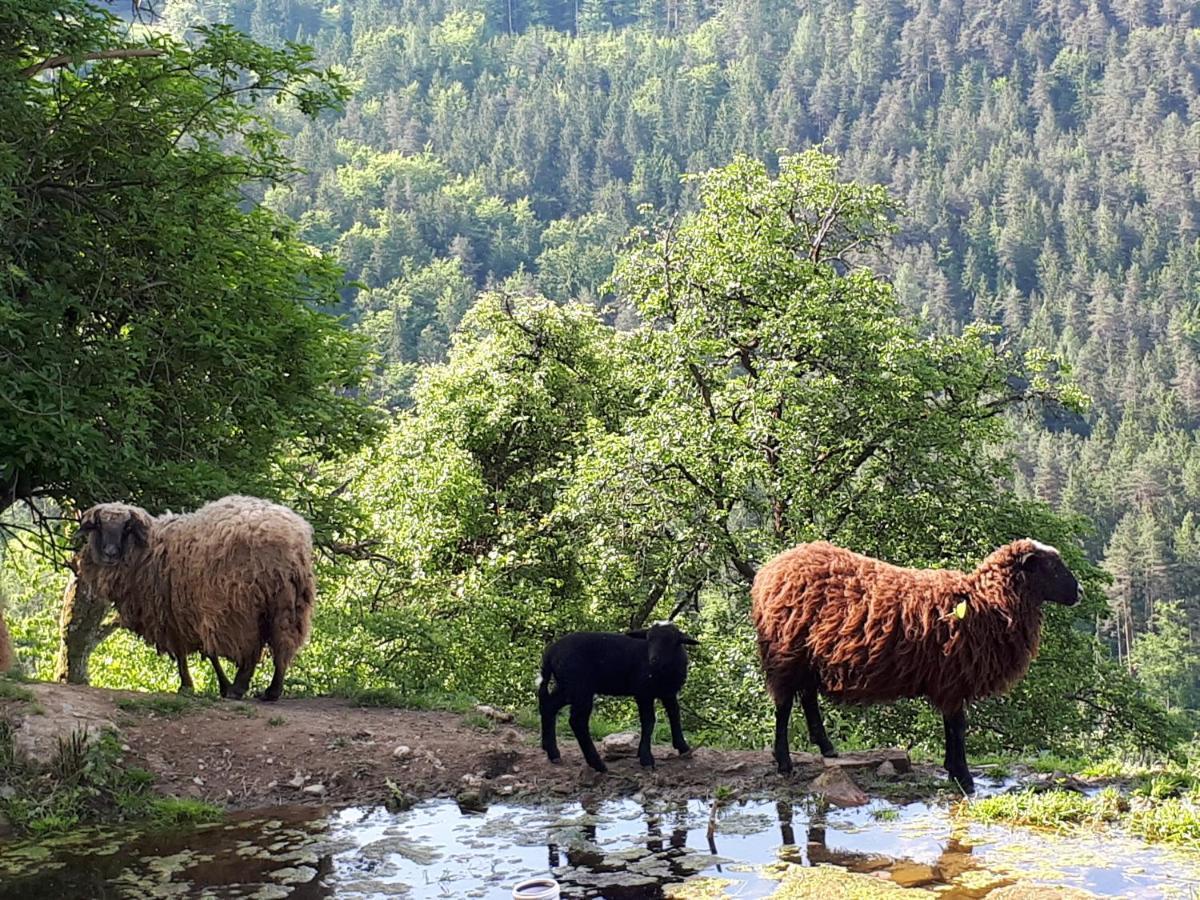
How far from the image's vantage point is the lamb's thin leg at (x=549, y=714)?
1079 centimetres

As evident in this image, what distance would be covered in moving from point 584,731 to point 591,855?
6.68 ft

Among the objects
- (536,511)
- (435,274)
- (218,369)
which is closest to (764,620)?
(218,369)

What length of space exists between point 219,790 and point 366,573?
1432cm

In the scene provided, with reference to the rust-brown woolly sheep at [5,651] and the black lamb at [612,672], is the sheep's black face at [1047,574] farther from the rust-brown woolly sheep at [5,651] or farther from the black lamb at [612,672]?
the rust-brown woolly sheep at [5,651]

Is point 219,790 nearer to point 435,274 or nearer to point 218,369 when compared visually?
point 218,369

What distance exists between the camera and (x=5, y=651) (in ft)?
42.3

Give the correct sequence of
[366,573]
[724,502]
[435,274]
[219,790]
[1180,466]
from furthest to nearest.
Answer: [435,274]
[1180,466]
[366,573]
[724,502]
[219,790]

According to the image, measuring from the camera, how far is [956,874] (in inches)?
307

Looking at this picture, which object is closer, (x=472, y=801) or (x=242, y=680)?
(x=472, y=801)

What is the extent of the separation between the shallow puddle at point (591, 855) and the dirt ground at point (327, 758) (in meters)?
0.48

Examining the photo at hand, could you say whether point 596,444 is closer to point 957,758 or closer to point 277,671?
point 277,671

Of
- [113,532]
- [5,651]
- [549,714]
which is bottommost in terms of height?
[549,714]

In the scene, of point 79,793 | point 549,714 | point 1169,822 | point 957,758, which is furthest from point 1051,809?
point 79,793

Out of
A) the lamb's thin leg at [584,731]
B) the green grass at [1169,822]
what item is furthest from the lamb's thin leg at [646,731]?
the green grass at [1169,822]
